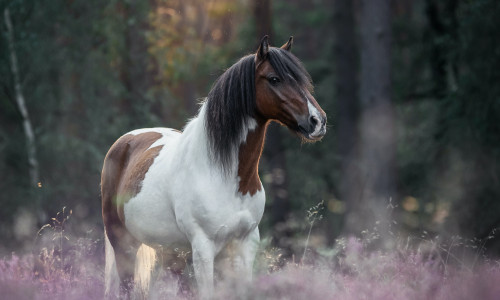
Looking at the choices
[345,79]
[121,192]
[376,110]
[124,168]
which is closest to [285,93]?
[121,192]

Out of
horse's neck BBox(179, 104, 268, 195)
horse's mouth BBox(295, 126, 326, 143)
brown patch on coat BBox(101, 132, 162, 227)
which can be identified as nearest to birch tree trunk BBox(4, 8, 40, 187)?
brown patch on coat BBox(101, 132, 162, 227)

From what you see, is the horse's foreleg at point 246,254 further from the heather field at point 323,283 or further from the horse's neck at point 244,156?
the horse's neck at point 244,156

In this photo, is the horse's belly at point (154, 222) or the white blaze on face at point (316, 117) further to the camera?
the horse's belly at point (154, 222)

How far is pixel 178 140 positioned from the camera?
5.62 m

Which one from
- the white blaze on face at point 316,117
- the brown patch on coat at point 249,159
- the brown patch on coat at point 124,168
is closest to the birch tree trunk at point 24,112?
the brown patch on coat at point 124,168

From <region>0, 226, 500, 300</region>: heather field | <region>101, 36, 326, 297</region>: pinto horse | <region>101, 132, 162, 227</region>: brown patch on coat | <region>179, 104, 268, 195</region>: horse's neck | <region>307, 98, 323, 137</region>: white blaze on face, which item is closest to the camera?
<region>0, 226, 500, 300</region>: heather field

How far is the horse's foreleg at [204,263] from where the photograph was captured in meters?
4.88

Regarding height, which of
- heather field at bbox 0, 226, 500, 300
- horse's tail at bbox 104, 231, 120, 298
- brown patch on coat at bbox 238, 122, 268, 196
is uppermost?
brown patch on coat at bbox 238, 122, 268, 196

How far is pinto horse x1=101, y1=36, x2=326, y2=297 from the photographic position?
481 centimetres

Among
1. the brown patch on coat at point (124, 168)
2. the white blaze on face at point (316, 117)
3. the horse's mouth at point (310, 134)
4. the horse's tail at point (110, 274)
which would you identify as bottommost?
the horse's tail at point (110, 274)

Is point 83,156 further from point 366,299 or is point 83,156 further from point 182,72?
point 366,299

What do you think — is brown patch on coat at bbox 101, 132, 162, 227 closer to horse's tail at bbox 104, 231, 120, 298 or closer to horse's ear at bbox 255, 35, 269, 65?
horse's tail at bbox 104, 231, 120, 298

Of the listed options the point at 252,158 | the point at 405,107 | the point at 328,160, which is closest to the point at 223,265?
the point at 252,158

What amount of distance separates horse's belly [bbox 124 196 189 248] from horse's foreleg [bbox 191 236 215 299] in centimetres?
35
